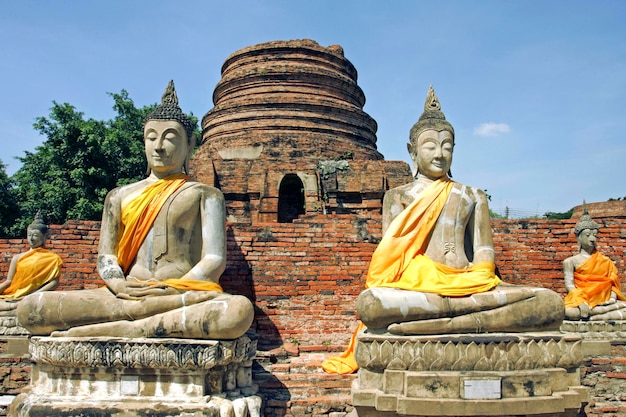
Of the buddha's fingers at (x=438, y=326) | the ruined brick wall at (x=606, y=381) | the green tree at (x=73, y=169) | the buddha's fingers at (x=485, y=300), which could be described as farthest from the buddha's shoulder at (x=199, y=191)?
the green tree at (x=73, y=169)

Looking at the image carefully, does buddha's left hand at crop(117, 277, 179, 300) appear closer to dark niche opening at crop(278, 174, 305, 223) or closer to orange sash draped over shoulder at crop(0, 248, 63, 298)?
orange sash draped over shoulder at crop(0, 248, 63, 298)

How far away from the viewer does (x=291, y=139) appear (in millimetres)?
13367

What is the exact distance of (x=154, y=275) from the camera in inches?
198

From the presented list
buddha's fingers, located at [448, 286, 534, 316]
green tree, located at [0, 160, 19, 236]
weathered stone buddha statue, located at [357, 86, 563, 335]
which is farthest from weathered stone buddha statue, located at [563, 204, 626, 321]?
green tree, located at [0, 160, 19, 236]

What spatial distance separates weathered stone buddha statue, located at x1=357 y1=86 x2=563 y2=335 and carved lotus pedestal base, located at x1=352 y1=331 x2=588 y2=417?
0.48 feet

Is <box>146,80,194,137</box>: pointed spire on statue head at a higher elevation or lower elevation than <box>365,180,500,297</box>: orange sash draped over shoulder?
higher

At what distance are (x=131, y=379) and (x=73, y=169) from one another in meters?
14.1

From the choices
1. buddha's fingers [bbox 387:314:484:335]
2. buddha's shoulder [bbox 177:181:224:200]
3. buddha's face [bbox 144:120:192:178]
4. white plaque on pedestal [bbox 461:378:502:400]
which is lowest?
white plaque on pedestal [bbox 461:378:502:400]

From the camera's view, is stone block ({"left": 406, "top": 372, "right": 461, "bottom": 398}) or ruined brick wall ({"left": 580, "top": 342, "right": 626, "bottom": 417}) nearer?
stone block ({"left": 406, "top": 372, "right": 461, "bottom": 398})

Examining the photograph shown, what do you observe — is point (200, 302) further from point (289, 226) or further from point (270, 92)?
point (270, 92)

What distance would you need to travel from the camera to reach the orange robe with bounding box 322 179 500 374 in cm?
461

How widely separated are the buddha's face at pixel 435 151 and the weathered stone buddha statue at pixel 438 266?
0.03ft

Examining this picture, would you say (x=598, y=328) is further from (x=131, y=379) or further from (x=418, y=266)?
(x=131, y=379)

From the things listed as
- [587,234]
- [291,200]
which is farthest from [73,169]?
[587,234]
